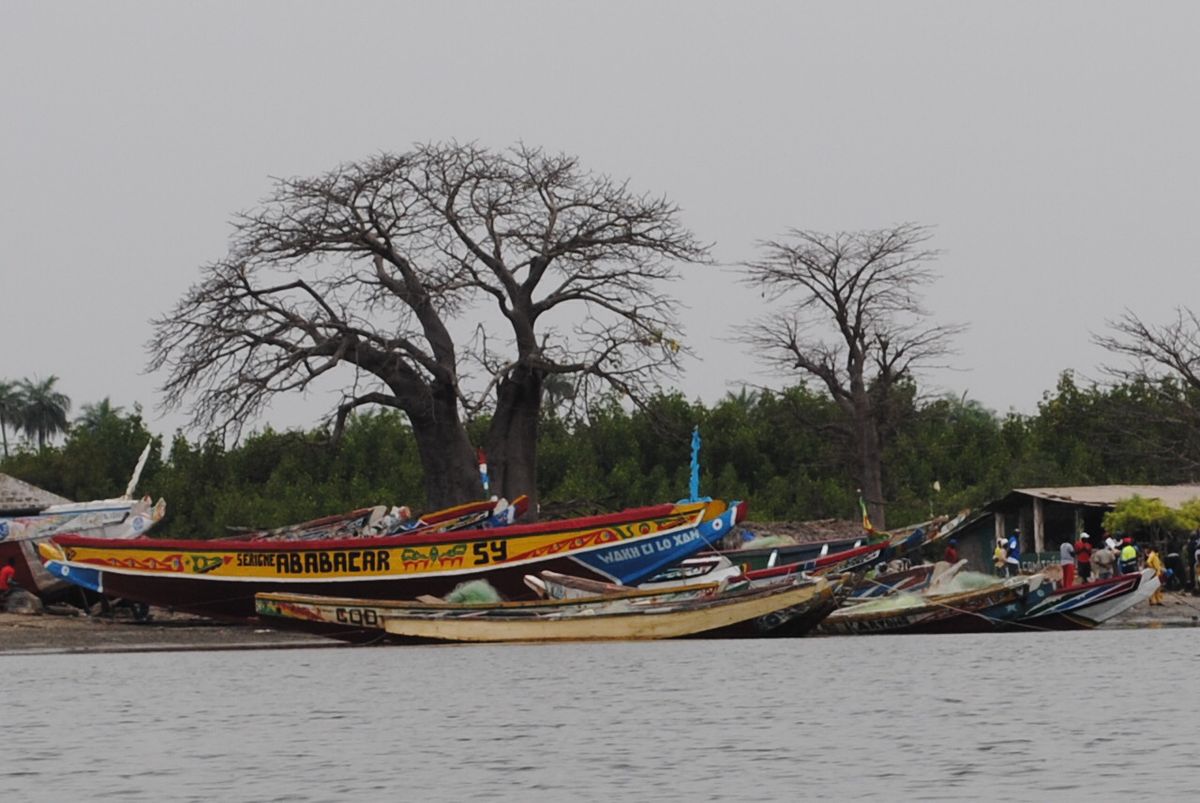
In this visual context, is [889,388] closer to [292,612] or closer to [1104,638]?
[1104,638]

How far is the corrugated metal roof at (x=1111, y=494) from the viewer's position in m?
47.7

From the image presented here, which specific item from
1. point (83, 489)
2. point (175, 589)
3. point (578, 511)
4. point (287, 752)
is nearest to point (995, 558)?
point (578, 511)

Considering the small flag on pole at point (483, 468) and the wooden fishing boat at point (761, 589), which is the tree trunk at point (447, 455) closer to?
the small flag on pole at point (483, 468)

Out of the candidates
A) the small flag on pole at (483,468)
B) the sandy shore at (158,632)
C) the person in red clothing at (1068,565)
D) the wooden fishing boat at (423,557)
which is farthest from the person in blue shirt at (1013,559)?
the small flag on pole at (483,468)

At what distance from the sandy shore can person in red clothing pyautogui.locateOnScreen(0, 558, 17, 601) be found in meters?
0.61

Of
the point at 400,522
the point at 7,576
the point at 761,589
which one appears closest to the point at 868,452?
the point at 400,522

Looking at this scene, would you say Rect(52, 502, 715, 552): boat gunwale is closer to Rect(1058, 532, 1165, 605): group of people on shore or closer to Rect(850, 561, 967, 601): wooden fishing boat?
Rect(850, 561, 967, 601): wooden fishing boat

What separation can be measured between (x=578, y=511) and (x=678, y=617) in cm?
1786

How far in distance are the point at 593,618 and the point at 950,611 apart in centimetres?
646

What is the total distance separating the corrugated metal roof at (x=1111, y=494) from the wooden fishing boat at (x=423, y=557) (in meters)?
12.1

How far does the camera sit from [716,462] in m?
75.5

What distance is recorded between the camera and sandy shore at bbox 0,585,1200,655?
3691cm

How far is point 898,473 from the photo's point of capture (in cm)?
7338

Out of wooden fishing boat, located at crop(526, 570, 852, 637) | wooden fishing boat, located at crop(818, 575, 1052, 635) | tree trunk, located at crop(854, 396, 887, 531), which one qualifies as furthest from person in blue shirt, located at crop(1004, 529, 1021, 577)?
wooden fishing boat, located at crop(526, 570, 852, 637)
